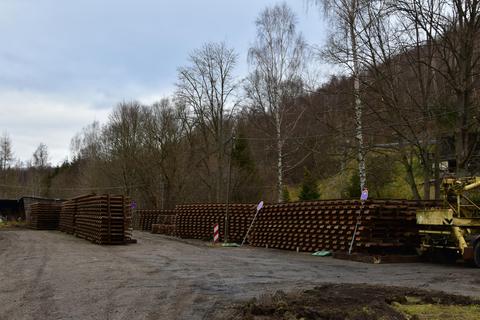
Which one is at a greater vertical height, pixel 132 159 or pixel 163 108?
pixel 163 108

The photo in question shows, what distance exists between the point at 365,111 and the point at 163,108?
37.0 metres

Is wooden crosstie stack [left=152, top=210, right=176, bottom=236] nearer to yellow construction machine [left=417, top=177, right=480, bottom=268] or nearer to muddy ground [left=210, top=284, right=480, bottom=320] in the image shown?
yellow construction machine [left=417, top=177, right=480, bottom=268]

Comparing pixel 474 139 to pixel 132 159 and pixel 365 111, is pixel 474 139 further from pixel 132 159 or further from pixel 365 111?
pixel 132 159

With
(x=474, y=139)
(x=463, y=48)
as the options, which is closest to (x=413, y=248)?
(x=474, y=139)

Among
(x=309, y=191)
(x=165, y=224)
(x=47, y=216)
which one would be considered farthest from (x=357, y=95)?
(x=47, y=216)

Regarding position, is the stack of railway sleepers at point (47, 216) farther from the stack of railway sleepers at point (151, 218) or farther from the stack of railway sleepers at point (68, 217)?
the stack of railway sleepers at point (151, 218)

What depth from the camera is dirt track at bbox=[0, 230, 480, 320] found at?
27.7ft

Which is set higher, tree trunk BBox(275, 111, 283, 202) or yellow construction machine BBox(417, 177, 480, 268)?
tree trunk BBox(275, 111, 283, 202)

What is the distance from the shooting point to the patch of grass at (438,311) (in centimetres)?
701

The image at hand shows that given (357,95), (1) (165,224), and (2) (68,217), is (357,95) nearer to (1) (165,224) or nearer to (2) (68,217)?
(1) (165,224)

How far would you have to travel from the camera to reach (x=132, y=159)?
59.9 metres

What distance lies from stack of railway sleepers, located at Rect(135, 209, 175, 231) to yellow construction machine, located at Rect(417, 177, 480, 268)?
26.9m

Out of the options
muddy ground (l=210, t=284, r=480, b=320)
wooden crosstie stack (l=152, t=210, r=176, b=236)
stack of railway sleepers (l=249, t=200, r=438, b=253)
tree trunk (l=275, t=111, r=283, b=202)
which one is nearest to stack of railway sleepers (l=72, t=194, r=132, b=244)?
stack of railway sleepers (l=249, t=200, r=438, b=253)

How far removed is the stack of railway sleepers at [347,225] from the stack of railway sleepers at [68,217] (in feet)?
58.7
